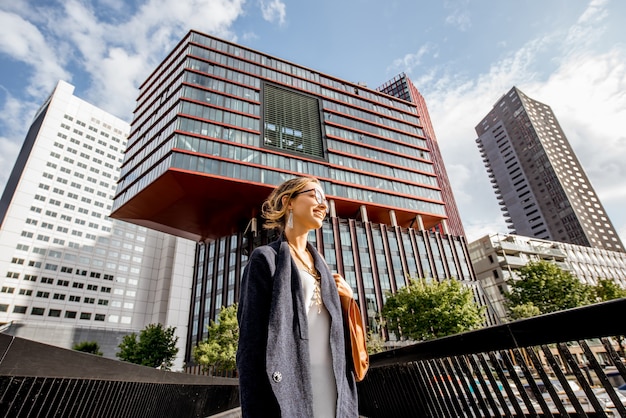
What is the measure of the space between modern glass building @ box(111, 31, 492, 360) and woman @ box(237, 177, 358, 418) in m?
36.7

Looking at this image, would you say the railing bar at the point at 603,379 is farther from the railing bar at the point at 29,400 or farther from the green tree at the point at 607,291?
the green tree at the point at 607,291

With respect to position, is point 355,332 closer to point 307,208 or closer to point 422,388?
point 307,208

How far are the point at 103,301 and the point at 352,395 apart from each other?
Answer: 263 feet

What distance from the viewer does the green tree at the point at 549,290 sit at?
28023 mm

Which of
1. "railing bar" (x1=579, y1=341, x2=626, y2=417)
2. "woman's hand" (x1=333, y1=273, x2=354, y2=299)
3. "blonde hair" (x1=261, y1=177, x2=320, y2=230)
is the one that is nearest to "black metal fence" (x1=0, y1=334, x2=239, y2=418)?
"blonde hair" (x1=261, y1=177, x2=320, y2=230)

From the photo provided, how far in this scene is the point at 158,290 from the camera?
72625 millimetres

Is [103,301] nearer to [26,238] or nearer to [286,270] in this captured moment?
[26,238]

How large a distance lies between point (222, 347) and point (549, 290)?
32044mm

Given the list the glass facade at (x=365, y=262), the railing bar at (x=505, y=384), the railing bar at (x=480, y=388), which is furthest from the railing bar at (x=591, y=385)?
the glass facade at (x=365, y=262)

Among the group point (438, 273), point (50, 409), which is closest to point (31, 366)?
point (50, 409)

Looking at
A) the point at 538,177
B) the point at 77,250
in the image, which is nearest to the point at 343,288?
the point at 77,250

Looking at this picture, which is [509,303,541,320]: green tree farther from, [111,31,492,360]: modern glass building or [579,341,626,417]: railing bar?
[579,341,626,417]: railing bar

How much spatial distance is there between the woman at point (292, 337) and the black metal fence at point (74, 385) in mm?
1201

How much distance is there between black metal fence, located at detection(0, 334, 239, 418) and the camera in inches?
65.4
